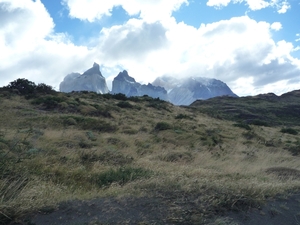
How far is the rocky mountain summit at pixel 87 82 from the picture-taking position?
16588 cm

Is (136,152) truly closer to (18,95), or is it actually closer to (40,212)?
(40,212)

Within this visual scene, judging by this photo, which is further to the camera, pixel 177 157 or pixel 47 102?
pixel 47 102

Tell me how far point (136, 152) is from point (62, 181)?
4801 mm

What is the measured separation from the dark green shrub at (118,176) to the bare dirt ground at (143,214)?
1.17 meters

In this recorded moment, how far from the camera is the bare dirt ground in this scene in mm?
3797

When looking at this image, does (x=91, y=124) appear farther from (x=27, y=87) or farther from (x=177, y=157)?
(x=27, y=87)

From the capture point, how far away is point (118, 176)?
6.00 m

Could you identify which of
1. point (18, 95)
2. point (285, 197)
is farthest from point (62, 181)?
point (18, 95)

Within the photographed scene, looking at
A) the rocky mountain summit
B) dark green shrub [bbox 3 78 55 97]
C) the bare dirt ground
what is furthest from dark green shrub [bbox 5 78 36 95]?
the rocky mountain summit

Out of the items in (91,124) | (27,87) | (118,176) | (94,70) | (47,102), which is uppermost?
(94,70)

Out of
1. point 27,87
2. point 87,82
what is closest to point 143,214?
point 27,87

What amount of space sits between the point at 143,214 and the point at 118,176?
191 cm

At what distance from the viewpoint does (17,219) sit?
11.7 ft

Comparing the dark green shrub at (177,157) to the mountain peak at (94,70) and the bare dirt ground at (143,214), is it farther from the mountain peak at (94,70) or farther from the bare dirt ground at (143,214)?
the mountain peak at (94,70)
